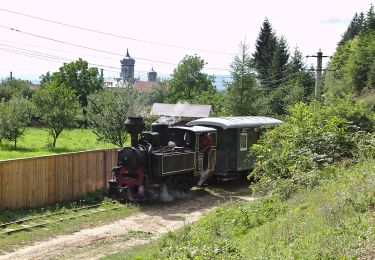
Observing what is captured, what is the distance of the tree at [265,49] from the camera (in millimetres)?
58188

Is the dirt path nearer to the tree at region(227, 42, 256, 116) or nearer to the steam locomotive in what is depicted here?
the steam locomotive

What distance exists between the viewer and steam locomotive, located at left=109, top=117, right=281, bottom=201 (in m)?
16.7

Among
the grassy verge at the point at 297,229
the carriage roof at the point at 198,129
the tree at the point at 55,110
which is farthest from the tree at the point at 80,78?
the grassy verge at the point at 297,229

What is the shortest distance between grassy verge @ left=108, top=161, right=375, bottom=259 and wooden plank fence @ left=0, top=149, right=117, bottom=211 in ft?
17.5

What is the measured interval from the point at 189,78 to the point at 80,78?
703 inches

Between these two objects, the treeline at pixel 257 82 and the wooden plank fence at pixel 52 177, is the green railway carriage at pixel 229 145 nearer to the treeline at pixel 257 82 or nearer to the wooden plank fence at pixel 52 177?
the wooden plank fence at pixel 52 177

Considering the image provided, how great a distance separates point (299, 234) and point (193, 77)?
240 ft

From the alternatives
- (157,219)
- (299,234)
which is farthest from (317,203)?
(157,219)

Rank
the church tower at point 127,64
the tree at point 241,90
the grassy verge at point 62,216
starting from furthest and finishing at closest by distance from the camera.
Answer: the church tower at point 127,64 < the tree at point 241,90 < the grassy verge at point 62,216

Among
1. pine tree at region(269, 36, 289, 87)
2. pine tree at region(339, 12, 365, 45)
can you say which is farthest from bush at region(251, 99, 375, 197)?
pine tree at region(339, 12, 365, 45)

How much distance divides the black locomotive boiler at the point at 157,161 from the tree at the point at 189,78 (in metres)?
58.7

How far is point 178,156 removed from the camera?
17391mm

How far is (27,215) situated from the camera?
14.1 m

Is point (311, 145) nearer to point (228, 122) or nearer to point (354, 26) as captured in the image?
point (228, 122)
